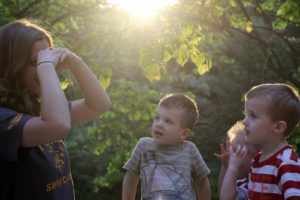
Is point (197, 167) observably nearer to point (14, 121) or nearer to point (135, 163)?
point (135, 163)

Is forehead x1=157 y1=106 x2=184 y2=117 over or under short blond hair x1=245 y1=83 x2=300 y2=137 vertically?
under

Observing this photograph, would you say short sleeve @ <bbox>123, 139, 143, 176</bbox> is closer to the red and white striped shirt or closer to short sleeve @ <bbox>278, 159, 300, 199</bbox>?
the red and white striped shirt

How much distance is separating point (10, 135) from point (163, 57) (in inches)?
128

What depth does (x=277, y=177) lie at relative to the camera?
7.42 feet

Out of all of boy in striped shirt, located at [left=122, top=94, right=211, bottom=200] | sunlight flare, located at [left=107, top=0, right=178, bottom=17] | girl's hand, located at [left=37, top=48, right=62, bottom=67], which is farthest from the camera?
sunlight flare, located at [left=107, top=0, right=178, bottom=17]

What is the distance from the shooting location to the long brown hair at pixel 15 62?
2129mm

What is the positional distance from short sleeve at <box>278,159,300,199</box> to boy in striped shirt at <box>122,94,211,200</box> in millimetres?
821

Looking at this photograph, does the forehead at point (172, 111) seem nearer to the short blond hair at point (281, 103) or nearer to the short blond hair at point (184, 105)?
the short blond hair at point (184, 105)

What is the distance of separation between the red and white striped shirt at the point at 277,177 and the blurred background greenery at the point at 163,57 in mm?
1472

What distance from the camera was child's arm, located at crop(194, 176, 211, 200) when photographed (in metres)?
3.12

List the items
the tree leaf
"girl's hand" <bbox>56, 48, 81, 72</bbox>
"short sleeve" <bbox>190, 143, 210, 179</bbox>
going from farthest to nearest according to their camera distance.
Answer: the tree leaf
"short sleeve" <bbox>190, 143, 210, 179</bbox>
"girl's hand" <bbox>56, 48, 81, 72</bbox>

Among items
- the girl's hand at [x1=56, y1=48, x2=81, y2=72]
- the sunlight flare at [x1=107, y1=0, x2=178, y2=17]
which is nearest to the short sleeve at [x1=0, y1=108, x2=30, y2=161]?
the girl's hand at [x1=56, y1=48, x2=81, y2=72]

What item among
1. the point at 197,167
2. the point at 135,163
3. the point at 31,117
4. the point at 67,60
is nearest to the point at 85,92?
the point at 67,60

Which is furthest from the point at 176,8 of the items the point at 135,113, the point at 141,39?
the point at 135,113
